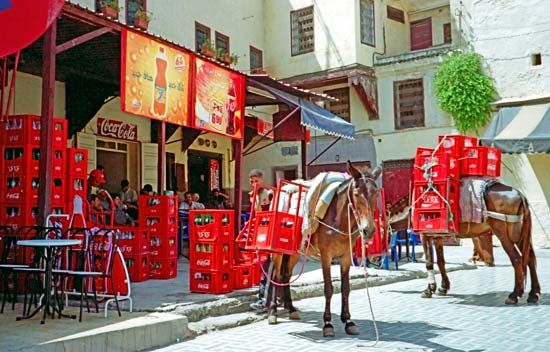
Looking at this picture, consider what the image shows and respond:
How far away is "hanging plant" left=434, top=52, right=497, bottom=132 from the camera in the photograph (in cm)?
1991

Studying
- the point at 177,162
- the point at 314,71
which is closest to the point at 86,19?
the point at 177,162

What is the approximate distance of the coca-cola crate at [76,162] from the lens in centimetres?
858

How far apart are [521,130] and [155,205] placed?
40.8ft

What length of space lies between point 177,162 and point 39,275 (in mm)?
10824

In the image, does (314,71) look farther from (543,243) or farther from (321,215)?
(321,215)

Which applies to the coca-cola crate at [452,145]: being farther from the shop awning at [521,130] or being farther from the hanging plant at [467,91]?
the hanging plant at [467,91]

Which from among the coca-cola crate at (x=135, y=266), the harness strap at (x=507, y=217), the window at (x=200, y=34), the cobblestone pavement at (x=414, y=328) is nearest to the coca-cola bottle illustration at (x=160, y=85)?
the coca-cola crate at (x=135, y=266)

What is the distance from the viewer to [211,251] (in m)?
8.79

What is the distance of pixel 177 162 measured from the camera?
18000mm

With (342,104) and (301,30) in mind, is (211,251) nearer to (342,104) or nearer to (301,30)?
(342,104)

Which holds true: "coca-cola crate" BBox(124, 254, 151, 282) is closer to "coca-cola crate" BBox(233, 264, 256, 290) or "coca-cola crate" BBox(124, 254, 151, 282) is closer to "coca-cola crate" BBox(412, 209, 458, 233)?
"coca-cola crate" BBox(233, 264, 256, 290)

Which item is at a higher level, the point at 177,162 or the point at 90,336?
the point at 177,162

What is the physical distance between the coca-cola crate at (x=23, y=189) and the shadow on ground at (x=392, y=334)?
382 cm

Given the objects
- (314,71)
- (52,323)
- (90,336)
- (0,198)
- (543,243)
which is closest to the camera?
(90,336)
